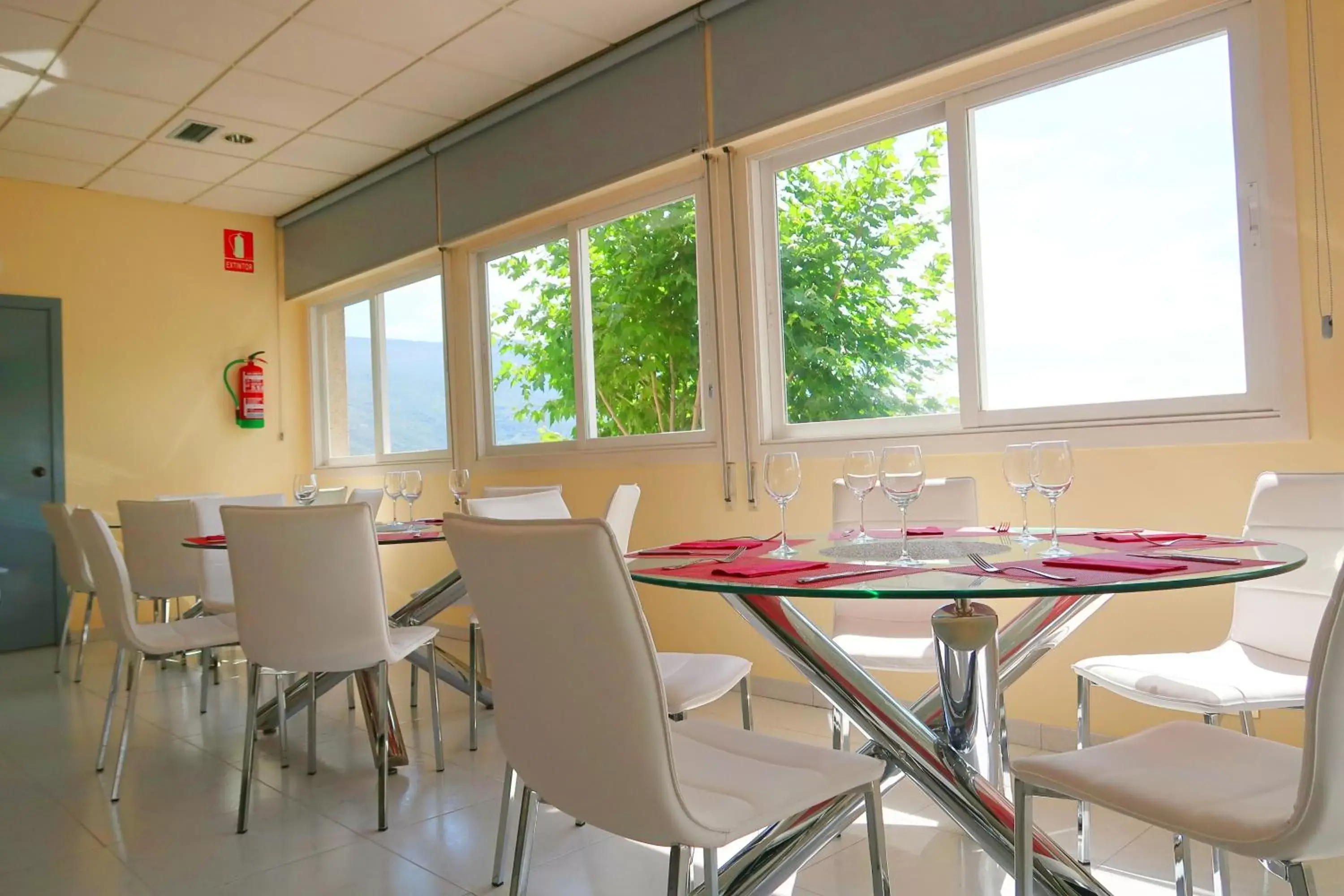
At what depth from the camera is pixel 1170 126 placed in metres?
2.92

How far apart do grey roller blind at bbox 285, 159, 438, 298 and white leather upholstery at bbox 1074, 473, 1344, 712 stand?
4643mm

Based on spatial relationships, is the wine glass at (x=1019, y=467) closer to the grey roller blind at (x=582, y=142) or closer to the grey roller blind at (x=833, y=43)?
the grey roller blind at (x=833, y=43)

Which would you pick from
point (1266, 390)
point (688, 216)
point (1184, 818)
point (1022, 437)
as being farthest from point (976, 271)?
point (1184, 818)

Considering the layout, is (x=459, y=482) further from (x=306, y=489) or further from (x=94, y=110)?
(x=94, y=110)

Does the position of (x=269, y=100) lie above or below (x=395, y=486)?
above

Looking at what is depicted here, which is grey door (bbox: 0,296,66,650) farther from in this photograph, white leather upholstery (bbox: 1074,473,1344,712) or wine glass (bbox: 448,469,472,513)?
white leather upholstery (bbox: 1074,473,1344,712)

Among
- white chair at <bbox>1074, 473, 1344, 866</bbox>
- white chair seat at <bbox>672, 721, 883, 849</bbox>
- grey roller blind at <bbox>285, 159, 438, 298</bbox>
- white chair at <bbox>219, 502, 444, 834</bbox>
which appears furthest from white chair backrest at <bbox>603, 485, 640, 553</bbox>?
grey roller blind at <bbox>285, 159, 438, 298</bbox>

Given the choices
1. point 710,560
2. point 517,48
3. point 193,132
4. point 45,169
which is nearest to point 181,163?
A: point 193,132

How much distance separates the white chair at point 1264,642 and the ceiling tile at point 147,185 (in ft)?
20.1

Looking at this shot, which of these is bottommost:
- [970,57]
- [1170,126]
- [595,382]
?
[595,382]

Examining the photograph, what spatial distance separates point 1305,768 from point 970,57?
2.62 meters

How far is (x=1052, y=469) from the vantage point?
6.07 ft

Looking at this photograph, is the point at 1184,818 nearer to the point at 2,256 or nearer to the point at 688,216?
the point at 688,216

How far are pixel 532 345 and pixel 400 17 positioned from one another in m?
1.84
